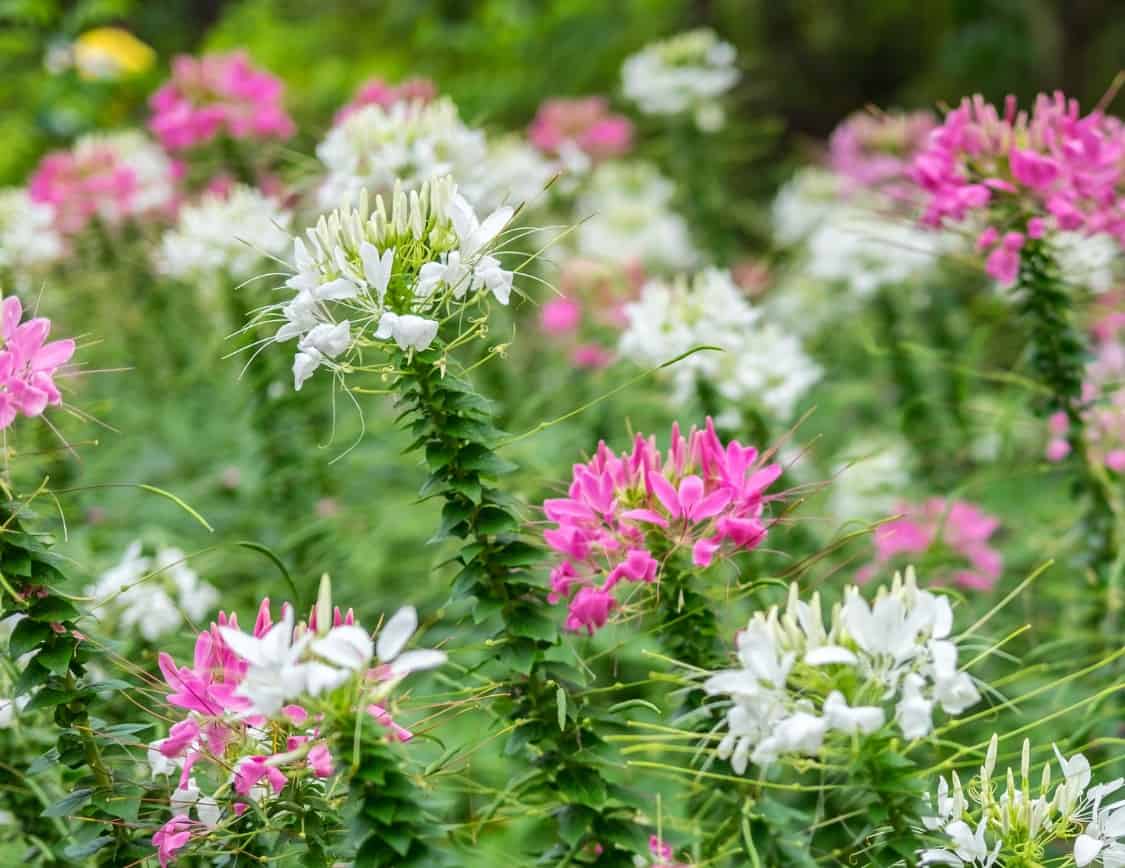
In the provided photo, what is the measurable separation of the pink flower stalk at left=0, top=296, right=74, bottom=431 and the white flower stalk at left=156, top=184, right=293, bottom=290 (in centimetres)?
125

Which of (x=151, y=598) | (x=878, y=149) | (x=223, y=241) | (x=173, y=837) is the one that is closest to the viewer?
(x=173, y=837)

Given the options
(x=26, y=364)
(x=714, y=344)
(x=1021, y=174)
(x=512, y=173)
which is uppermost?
(x=26, y=364)

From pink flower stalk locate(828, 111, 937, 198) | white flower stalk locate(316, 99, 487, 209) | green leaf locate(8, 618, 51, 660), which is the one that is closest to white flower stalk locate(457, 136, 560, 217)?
white flower stalk locate(316, 99, 487, 209)

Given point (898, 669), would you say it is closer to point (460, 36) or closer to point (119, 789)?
point (119, 789)

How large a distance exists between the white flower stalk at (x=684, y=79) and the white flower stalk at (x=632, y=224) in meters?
0.33

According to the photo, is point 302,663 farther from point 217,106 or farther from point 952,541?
point 217,106

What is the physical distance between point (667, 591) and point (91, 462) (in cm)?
198

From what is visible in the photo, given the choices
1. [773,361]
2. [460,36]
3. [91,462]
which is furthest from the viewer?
[460,36]

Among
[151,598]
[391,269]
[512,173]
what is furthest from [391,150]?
[391,269]

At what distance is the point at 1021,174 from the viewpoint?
1.58 metres

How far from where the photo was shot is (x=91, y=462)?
2.78 m

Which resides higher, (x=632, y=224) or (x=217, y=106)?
(x=217, y=106)

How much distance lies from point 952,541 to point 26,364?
191 centimetres

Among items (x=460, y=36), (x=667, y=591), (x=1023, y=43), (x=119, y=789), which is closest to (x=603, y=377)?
(x=667, y=591)
